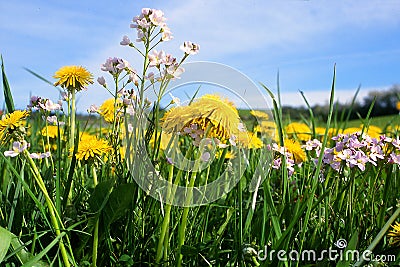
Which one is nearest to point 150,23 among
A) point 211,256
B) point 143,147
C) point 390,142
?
point 143,147

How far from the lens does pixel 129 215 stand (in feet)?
4.73

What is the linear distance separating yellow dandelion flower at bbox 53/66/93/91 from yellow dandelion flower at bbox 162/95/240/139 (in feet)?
1.68

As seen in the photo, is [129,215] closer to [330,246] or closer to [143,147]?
[143,147]

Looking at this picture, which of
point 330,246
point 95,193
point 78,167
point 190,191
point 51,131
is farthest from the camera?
point 51,131

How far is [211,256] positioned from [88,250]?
38 cm

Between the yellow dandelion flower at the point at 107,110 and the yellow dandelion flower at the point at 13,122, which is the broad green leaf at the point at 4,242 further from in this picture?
the yellow dandelion flower at the point at 107,110

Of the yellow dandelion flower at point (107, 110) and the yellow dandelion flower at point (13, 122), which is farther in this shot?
the yellow dandelion flower at point (107, 110)

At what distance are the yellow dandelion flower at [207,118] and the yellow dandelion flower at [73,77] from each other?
1.68 ft

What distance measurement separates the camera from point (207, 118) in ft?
4.39

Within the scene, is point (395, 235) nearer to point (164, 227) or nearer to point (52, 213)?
point (164, 227)

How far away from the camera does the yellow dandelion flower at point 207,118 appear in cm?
134

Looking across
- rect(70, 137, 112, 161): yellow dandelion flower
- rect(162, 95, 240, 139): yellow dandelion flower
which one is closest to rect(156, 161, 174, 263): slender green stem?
rect(162, 95, 240, 139): yellow dandelion flower

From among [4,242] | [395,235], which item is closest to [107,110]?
[4,242]

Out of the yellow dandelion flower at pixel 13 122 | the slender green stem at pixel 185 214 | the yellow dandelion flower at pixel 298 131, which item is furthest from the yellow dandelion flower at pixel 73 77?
the yellow dandelion flower at pixel 298 131
